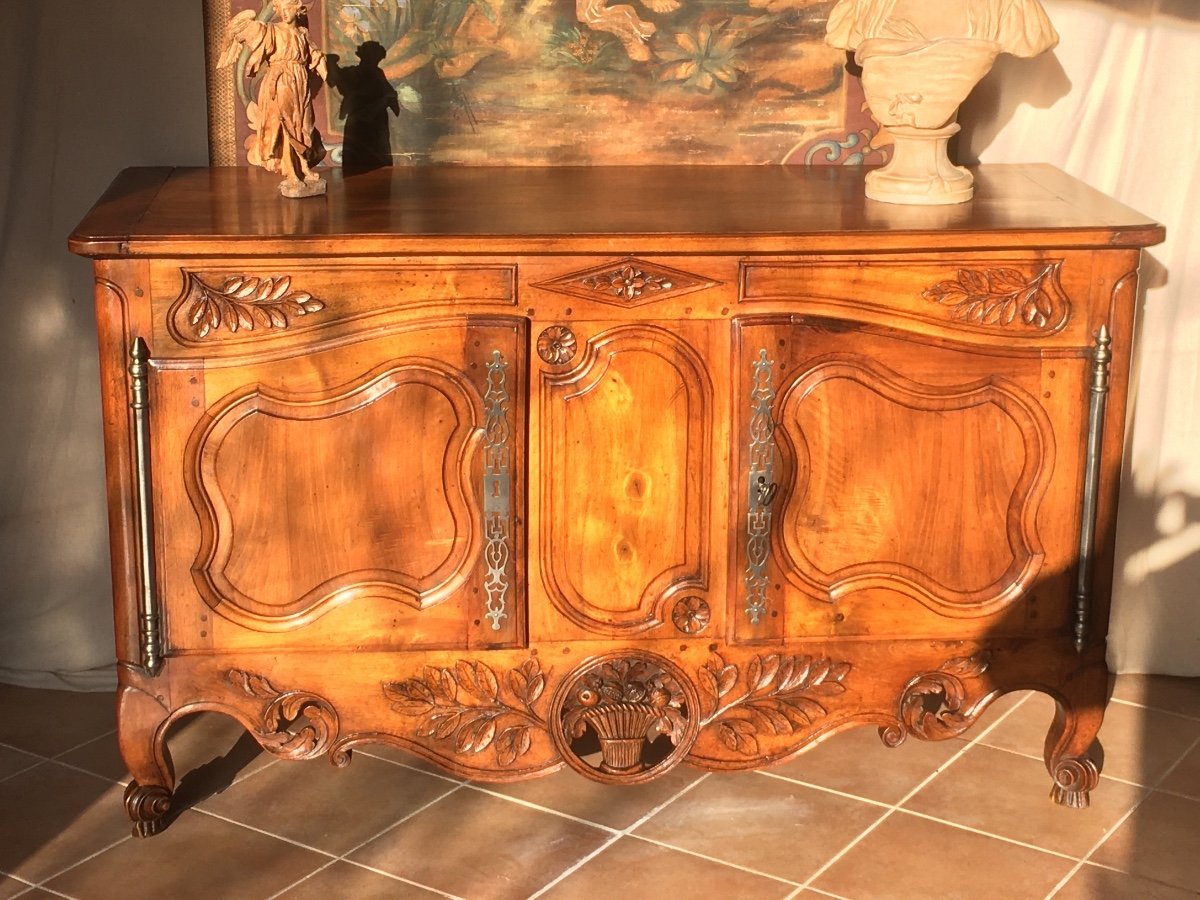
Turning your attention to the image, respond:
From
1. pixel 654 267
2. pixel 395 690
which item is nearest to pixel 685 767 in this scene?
pixel 395 690

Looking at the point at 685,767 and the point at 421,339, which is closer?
the point at 421,339

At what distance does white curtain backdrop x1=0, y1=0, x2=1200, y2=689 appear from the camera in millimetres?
3139

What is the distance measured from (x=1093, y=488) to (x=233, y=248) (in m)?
1.51

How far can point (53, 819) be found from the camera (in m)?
2.89

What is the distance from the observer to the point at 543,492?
2.68 m

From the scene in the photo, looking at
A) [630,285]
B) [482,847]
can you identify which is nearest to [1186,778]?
[482,847]

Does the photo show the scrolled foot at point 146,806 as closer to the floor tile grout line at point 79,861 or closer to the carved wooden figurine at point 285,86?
the floor tile grout line at point 79,861

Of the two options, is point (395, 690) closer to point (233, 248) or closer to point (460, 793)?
point (460, 793)

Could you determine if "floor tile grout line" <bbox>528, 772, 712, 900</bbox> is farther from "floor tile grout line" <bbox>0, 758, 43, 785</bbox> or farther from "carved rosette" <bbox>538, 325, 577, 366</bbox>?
"floor tile grout line" <bbox>0, 758, 43, 785</bbox>

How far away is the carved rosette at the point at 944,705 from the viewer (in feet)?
9.36

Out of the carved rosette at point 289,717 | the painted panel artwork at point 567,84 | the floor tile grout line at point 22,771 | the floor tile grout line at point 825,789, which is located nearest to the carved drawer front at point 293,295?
the carved rosette at point 289,717

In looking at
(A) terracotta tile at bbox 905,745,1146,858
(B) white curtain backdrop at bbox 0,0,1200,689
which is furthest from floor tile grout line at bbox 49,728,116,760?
(A) terracotta tile at bbox 905,745,1146,858

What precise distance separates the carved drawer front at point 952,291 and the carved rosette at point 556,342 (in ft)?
0.96

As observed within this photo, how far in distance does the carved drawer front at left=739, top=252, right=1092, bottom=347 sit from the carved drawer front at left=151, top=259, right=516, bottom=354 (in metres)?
0.47
